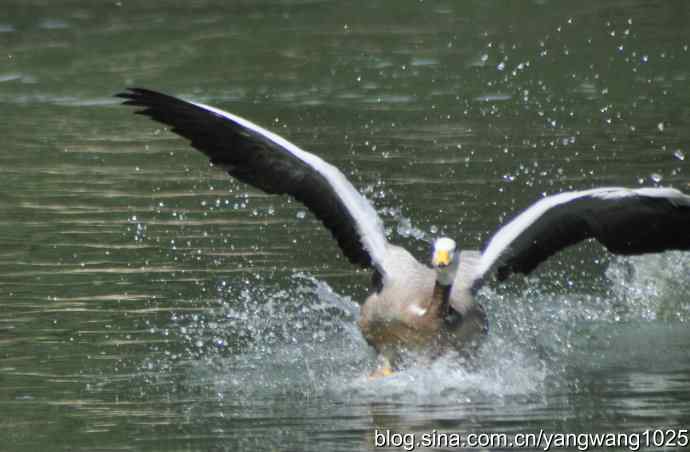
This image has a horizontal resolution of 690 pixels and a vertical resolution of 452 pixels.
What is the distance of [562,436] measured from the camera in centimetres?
781

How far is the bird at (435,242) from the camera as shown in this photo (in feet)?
30.1

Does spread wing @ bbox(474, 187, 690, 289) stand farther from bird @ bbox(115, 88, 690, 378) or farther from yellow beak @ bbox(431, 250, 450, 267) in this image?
yellow beak @ bbox(431, 250, 450, 267)

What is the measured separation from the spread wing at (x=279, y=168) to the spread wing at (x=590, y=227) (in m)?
0.76

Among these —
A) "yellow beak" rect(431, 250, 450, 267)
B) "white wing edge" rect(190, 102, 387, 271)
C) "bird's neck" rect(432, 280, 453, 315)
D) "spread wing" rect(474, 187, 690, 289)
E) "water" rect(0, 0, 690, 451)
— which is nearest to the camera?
"water" rect(0, 0, 690, 451)

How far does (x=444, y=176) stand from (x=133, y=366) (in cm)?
519

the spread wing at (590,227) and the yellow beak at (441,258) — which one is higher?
the spread wing at (590,227)

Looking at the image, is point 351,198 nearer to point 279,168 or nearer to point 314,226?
point 279,168

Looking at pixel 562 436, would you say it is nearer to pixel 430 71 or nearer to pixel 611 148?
pixel 611 148

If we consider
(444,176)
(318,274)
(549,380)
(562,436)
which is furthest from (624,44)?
(562,436)

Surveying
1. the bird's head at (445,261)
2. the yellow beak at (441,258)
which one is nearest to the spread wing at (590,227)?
the bird's head at (445,261)

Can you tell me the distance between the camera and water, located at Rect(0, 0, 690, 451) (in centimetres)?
860

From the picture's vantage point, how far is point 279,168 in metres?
9.87

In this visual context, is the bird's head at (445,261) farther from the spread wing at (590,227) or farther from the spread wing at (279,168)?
the spread wing at (279,168)

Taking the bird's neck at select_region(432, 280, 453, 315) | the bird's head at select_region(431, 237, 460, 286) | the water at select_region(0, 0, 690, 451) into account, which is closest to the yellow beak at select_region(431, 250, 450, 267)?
the bird's head at select_region(431, 237, 460, 286)
